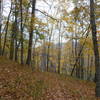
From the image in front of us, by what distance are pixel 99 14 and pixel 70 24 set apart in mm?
3998

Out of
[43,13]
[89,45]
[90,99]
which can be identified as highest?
[43,13]

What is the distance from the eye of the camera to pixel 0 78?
604 cm

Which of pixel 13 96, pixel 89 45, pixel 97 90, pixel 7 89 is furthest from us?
pixel 89 45

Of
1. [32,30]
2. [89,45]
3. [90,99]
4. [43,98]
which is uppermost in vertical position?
[32,30]

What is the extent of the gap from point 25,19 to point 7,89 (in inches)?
285

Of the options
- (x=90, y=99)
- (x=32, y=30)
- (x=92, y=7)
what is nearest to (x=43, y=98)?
(x=90, y=99)

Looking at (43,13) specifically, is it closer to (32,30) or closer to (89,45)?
(32,30)

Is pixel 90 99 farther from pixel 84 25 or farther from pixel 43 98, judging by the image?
pixel 84 25

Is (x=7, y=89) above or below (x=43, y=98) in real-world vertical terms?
above

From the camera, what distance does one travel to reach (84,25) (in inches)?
571

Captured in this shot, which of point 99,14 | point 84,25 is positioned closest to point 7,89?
point 99,14

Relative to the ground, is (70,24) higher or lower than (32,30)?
higher

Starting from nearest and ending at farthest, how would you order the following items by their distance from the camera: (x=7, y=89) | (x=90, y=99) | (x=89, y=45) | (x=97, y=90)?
(x=7, y=89), (x=90, y=99), (x=97, y=90), (x=89, y=45)

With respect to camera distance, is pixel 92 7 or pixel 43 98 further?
pixel 92 7
